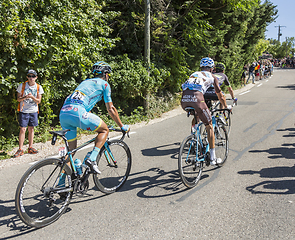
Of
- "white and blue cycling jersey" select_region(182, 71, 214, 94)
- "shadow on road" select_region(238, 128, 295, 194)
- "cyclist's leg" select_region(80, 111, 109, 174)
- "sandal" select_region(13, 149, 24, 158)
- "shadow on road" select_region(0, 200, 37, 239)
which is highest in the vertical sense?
"white and blue cycling jersey" select_region(182, 71, 214, 94)

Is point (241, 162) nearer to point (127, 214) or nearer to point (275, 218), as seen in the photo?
point (275, 218)

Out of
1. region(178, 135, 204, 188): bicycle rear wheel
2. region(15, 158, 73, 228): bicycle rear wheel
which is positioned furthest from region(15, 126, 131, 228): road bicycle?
region(178, 135, 204, 188): bicycle rear wheel

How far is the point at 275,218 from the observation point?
3666mm

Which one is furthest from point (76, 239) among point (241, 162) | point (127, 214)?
point (241, 162)

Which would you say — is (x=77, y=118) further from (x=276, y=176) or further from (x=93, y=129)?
(x=276, y=176)

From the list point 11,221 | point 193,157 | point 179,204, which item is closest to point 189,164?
A: point 193,157

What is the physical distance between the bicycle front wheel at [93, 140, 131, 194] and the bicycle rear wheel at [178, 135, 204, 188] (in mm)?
1001

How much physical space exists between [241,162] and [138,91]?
222 inches

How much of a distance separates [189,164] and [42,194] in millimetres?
2452

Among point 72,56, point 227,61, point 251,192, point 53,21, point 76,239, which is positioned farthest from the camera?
point 227,61

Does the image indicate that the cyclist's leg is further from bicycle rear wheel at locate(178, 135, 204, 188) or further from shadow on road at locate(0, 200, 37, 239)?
bicycle rear wheel at locate(178, 135, 204, 188)

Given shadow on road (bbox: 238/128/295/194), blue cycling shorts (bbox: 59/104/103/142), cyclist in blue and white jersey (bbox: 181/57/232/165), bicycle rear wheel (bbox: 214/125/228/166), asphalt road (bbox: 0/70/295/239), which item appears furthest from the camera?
bicycle rear wheel (bbox: 214/125/228/166)

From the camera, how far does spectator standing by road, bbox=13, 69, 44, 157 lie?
20.4 ft

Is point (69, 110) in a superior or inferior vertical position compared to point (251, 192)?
superior
